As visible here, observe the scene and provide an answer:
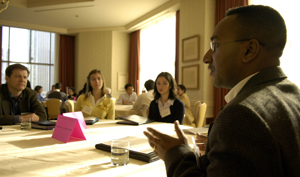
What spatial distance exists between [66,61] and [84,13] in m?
3.24

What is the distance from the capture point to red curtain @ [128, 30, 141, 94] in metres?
8.98

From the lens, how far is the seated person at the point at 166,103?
280 cm

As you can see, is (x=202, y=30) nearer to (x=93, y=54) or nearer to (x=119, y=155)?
(x=119, y=155)

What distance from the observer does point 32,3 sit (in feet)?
23.4

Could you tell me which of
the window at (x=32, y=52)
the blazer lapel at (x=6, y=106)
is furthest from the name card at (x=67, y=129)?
the window at (x=32, y=52)

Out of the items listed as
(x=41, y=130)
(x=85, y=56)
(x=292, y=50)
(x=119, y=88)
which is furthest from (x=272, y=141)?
(x=85, y=56)

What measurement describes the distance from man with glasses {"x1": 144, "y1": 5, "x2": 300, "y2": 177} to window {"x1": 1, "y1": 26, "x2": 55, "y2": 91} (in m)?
10.3

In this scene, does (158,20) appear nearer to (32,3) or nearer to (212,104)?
(212,104)

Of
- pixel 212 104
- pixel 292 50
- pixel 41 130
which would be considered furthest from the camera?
pixel 212 104

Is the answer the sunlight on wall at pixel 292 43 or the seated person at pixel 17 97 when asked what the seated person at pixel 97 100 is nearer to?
the seated person at pixel 17 97

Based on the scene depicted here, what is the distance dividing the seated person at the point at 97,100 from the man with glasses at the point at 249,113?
88.3 inches

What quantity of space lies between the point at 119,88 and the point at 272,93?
903cm

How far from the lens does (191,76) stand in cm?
586

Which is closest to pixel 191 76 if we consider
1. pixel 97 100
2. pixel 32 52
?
pixel 97 100
